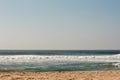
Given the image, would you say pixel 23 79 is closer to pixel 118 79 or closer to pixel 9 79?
pixel 9 79

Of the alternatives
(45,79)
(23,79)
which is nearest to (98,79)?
(45,79)

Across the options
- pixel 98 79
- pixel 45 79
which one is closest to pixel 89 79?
pixel 98 79

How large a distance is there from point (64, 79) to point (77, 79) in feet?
2.29

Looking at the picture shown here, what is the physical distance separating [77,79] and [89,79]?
63 cm

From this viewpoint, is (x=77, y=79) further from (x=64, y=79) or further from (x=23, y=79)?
(x=23, y=79)

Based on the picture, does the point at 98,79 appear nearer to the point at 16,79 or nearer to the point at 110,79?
the point at 110,79

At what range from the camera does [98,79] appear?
478 inches

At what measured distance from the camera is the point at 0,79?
11656mm

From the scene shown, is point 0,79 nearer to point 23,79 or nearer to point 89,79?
point 23,79

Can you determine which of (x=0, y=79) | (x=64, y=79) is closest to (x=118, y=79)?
(x=64, y=79)

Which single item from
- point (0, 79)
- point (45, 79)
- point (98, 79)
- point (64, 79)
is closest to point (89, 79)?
point (98, 79)

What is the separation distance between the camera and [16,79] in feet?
38.6

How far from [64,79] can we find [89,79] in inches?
51.7

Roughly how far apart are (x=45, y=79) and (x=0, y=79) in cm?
228
